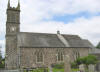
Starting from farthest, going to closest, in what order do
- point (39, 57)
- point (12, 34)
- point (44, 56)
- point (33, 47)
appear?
point (12, 34) < point (44, 56) < point (39, 57) < point (33, 47)

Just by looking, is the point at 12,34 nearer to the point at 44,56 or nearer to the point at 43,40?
the point at 43,40

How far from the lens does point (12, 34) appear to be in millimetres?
39219

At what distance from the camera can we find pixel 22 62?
34.3 meters

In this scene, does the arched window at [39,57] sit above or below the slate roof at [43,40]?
below

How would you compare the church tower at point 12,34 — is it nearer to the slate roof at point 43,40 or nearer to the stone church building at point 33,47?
the stone church building at point 33,47

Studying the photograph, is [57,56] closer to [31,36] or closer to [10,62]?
[31,36]

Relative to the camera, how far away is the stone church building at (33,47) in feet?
115

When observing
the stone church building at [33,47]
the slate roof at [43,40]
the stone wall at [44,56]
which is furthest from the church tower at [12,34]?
the stone wall at [44,56]

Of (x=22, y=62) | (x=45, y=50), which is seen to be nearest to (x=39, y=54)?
(x=45, y=50)

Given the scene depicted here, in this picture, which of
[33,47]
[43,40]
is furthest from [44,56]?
[43,40]

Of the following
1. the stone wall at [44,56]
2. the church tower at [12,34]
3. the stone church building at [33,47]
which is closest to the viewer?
the stone wall at [44,56]

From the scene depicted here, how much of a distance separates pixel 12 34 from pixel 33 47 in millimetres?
7214

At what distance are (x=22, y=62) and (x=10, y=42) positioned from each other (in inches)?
281

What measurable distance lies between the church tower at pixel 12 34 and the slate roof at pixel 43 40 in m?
2.15
